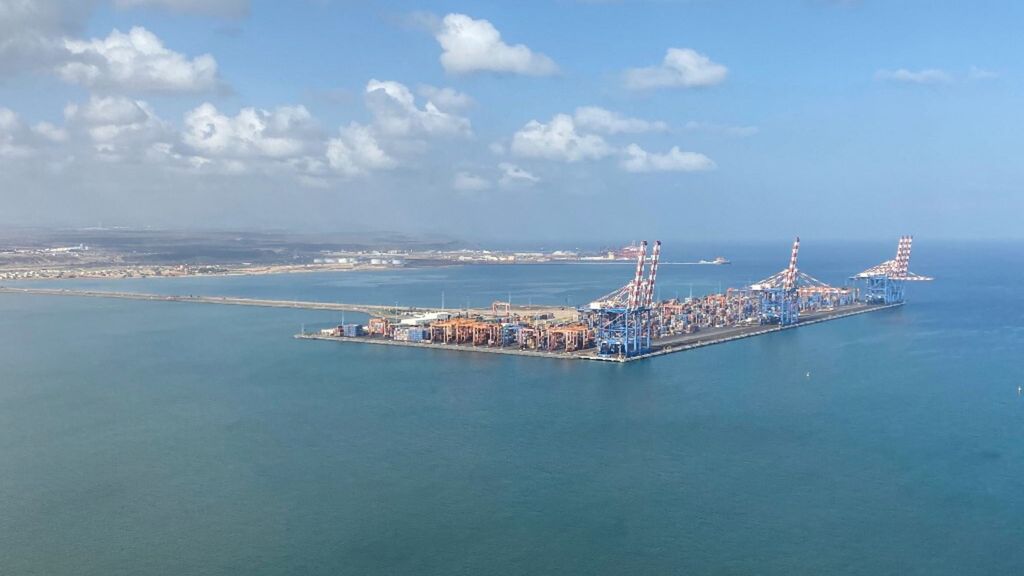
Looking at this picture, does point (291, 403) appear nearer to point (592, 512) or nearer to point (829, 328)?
point (592, 512)

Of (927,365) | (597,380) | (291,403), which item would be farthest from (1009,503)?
(291,403)

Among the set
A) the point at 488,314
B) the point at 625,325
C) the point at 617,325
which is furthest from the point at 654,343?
the point at 488,314

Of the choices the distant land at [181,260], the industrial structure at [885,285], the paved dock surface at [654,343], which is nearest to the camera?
the paved dock surface at [654,343]

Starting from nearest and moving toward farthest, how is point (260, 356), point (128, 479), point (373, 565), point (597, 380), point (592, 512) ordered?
point (373, 565) → point (592, 512) → point (128, 479) → point (597, 380) → point (260, 356)

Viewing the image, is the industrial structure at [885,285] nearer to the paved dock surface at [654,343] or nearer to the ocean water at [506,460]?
the paved dock surface at [654,343]

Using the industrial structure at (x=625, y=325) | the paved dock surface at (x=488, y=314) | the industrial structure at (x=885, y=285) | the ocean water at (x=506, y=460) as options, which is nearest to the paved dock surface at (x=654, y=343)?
the paved dock surface at (x=488, y=314)
